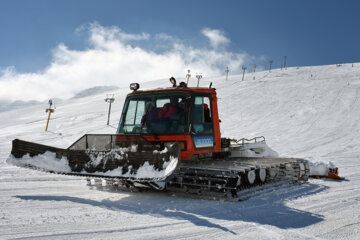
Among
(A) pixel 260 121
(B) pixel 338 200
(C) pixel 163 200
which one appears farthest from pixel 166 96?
(A) pixel 260 121

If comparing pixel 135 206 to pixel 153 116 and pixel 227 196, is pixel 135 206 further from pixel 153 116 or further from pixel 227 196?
pixel 153 116

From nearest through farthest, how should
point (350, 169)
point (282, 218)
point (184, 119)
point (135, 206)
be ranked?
1. point (282, 218)
2. point (135, 206)
3. point (184, 119)
4. point (350, 169)

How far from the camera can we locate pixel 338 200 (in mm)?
6352

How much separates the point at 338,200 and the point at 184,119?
3.14 m

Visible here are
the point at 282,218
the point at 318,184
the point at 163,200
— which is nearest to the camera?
the point at 282,218

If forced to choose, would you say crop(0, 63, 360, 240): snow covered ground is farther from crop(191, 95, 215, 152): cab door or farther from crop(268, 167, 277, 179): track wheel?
crop(191, 95, 215, 152): cab door

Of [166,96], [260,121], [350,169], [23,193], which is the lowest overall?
[23,193]

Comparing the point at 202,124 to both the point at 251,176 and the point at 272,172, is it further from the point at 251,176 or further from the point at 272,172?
the point at 272,172

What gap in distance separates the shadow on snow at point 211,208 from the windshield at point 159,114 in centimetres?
126

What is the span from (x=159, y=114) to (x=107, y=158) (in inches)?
57.5

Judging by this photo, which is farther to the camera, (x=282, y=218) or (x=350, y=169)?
(x=350, y=169)

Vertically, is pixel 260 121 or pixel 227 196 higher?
pixel 260 121

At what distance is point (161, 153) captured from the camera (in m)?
5.56

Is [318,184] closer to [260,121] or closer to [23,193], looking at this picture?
[23,193]
